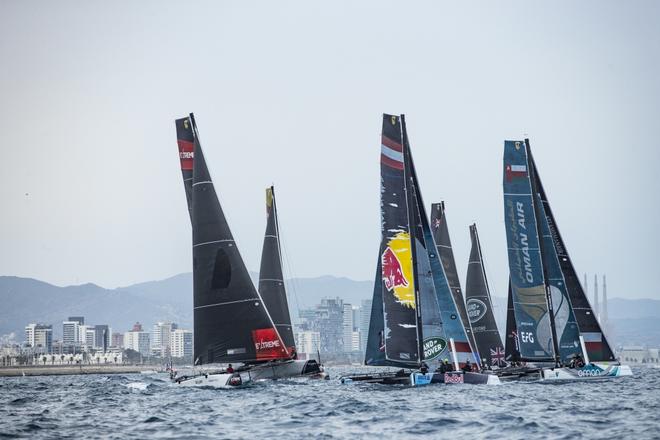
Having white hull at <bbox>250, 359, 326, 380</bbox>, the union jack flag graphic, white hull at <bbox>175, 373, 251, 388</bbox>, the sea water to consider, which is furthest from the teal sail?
white hull at <bbox>175, 373, 251, 388</bbox>

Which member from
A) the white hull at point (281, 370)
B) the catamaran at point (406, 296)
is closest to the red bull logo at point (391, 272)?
the catamaran at point (406, 296)

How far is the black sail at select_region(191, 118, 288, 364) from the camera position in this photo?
5225 centimetres

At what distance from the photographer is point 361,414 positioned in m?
35.8

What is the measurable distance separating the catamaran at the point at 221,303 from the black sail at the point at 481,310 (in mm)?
17229

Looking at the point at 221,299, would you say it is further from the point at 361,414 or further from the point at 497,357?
the point at 497,357

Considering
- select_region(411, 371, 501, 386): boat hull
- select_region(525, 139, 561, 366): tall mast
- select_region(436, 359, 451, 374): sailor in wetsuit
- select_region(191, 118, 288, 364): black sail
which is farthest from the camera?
select_region(525, 139, 561, 366): tall mast

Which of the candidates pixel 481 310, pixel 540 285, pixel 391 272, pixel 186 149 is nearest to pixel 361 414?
pixel 391 272

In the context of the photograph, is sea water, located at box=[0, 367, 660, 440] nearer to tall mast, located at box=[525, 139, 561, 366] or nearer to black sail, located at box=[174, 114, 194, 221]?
tall mast, located at box=[525, 139, 561, 366]

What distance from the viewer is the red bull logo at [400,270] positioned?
46.8 metres

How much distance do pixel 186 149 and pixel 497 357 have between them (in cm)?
2372

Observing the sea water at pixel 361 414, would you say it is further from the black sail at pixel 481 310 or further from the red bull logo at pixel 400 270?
the black sail at pixel 481 310

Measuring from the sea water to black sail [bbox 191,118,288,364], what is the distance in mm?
2967

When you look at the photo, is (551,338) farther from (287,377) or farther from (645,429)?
(645,429)

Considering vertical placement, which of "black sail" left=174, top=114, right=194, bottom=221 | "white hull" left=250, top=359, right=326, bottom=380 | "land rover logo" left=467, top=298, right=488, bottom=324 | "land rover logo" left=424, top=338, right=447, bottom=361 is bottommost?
"white hull" left=250, top=359, right=326, bottom=380
